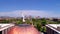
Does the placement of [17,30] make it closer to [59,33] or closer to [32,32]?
[32,32]

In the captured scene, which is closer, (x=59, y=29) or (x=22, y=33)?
(x=22, y=33)

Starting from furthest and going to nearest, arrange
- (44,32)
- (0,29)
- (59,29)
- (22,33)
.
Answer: (44,32)
(0,29)
(59,29)
(22,33)

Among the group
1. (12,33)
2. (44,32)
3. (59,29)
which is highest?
(12,33)

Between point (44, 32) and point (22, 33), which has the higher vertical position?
point (22, 33)

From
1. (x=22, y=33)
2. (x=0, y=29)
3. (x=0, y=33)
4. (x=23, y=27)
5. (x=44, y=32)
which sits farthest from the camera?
(x=44, y=32)

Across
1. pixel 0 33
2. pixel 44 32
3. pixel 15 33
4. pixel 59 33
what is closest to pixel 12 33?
pixel 15 33

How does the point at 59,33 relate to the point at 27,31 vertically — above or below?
below

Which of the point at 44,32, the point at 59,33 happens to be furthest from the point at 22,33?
the point at 44,32

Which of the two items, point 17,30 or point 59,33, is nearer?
point 17,30

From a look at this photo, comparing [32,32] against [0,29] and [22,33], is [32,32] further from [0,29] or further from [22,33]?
[0,29]
